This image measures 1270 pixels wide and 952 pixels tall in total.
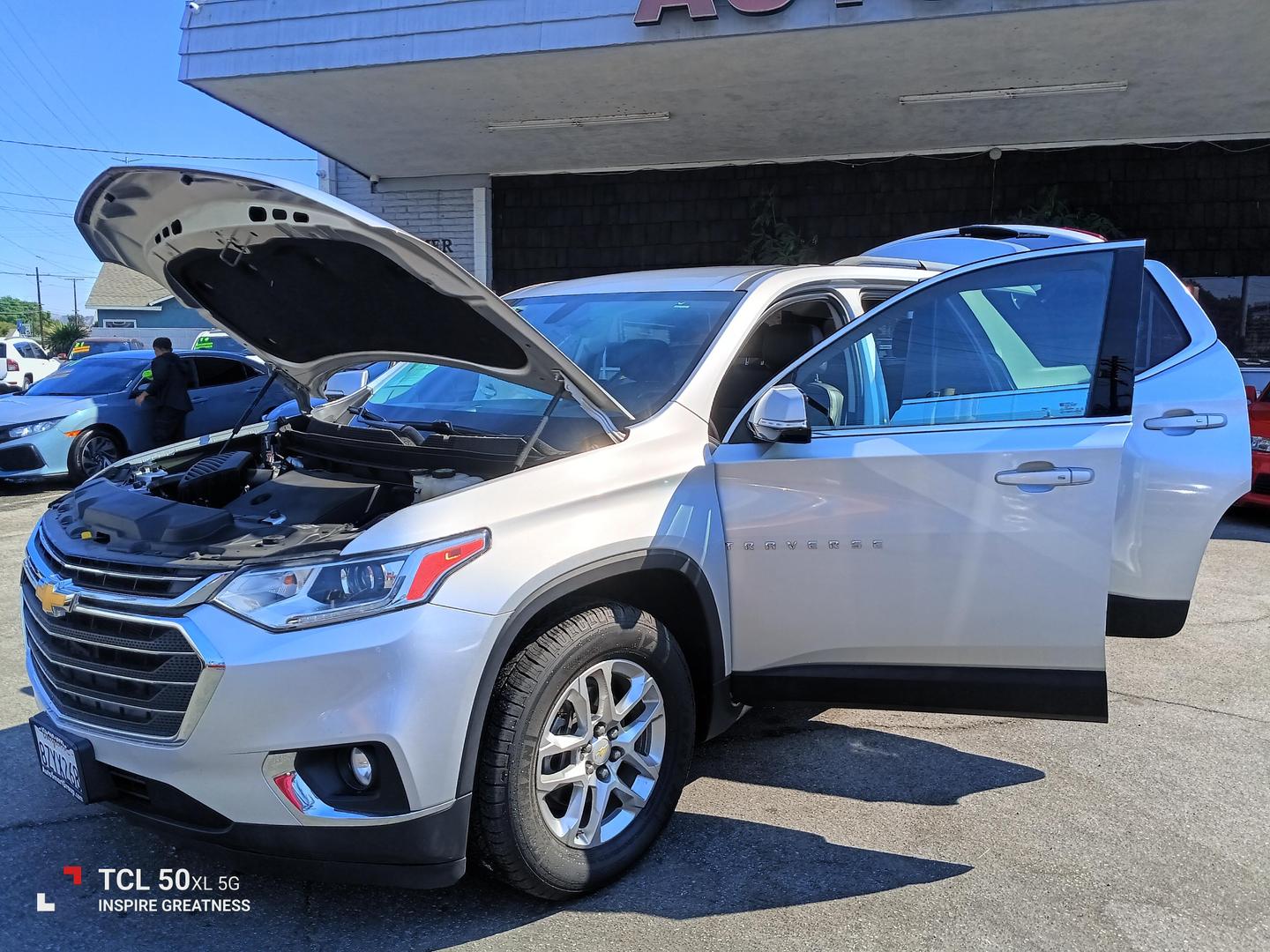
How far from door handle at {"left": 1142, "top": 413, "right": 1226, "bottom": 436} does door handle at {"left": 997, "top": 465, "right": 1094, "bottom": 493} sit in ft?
2.48

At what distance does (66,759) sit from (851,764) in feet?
8.66

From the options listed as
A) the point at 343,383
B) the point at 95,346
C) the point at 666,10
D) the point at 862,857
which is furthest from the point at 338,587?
the point at 95,346

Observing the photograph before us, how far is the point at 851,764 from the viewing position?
3660 millimetres

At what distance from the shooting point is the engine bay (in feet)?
8.53

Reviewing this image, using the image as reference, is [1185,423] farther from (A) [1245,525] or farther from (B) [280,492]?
(A) [1245,525]

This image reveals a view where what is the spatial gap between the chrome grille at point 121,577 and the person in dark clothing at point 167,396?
7962 mm

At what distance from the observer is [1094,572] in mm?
2875

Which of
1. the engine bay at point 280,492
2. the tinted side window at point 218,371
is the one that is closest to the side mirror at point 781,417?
the engine bay at point 280,492

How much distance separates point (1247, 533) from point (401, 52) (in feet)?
29.6

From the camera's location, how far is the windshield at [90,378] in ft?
33.5

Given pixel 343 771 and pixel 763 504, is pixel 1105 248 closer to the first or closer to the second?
pixel 763 504

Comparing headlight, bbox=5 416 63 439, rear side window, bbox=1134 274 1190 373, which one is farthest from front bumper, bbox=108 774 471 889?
headlight, bbox=5 416 63 439

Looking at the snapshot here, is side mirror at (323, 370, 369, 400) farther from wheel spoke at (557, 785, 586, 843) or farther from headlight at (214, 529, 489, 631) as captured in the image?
wheel spoke at (557, 785, 586, 843)

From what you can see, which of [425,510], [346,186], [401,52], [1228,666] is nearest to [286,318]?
[425,510]
